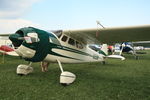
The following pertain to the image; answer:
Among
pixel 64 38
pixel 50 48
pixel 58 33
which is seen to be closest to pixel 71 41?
pixel 64 38

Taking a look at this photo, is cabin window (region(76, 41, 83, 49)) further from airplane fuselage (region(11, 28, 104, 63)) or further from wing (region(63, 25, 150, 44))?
wing (region(63, 25, 150, 44))

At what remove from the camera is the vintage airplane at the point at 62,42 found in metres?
6.01

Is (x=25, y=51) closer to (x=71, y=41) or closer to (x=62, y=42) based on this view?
(x=62, y=42)

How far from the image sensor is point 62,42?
288 inches

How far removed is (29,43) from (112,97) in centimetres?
323

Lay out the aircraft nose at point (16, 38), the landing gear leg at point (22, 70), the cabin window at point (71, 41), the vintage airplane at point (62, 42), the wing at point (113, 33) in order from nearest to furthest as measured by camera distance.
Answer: the aircraft nose at point (16, 38) → the vintage airplane at point (62, 42) → the wing at point (113, 33) → the landing gear leg at point (22, 70) → the cabin window at point (71, 41)

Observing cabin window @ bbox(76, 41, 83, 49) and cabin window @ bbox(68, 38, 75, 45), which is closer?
cabin window @ bbox(68, 38, 75, 45)

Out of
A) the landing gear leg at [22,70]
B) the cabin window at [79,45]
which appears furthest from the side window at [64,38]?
the landing gear leg at [22,70]

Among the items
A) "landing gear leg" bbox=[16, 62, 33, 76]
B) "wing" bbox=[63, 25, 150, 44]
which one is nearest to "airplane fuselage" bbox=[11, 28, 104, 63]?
"wing" bbox=[63, 25, 150, 44]

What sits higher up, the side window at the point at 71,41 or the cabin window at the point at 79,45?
the side window at the point at 71,41

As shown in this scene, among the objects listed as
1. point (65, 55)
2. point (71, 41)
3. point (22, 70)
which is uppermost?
point (71, 41)

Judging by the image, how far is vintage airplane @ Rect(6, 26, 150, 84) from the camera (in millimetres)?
6005

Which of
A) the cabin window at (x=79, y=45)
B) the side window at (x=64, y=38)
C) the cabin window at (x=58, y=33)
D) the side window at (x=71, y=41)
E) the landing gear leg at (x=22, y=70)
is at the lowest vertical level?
the landing gear leg at (x=22, y=70)

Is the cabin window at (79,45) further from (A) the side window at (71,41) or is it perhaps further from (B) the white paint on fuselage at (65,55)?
(A) the side window at (71,41)
